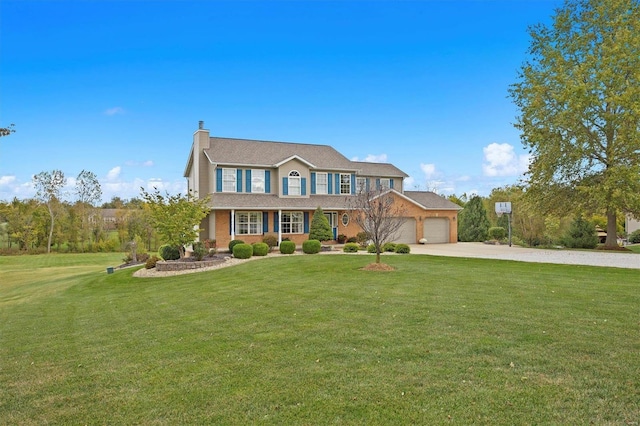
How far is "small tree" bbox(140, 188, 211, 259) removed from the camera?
17875 millimetres

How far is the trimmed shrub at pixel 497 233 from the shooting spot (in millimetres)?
30891

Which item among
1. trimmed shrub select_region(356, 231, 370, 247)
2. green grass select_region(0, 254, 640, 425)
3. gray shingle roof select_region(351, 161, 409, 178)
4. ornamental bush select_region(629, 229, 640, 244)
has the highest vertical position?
gray shingle roof select_region(351, 161, 409, 178)

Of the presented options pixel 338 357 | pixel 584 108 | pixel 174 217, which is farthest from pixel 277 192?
pixel 338 357

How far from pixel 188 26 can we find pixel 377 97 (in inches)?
503

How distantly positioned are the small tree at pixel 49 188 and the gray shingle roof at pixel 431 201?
33.1 meters

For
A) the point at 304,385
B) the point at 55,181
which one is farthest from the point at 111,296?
the point at 55,181

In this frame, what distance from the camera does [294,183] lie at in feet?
88.8

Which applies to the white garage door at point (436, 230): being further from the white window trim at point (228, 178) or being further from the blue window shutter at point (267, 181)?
the white window trim at point (228, 178)

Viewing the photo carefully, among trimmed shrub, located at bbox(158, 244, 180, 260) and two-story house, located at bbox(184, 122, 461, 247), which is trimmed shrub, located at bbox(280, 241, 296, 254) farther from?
trimmed shrub, located at bbox(158, 244, 180, 260)

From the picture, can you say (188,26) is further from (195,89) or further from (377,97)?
(377,97)

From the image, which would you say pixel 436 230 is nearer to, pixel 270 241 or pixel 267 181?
pixel 267 181

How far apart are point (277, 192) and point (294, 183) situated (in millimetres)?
1273

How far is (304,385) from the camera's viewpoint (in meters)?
4.45

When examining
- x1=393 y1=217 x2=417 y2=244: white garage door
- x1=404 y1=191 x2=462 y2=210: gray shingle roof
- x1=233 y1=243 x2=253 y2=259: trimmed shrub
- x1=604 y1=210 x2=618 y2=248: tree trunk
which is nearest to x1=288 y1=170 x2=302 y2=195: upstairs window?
x1=233 y1=243 x2=253 y2=259: trimmed shrub
